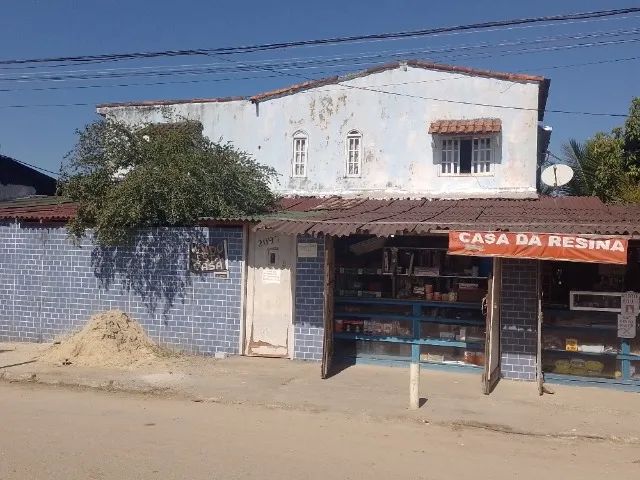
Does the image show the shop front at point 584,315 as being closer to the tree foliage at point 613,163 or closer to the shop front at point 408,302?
the shop front at point 408,302

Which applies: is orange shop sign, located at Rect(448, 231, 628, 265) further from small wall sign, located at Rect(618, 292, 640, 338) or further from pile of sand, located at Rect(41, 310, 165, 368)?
pile of sand, located at Rect(41, 310, 165, 368)

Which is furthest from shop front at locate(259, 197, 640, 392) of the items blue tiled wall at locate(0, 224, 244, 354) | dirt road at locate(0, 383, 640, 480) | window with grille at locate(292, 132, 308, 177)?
window with grille at locate(292, 132, 308, 177)

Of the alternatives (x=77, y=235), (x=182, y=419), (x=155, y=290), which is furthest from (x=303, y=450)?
(x=77, y=235)

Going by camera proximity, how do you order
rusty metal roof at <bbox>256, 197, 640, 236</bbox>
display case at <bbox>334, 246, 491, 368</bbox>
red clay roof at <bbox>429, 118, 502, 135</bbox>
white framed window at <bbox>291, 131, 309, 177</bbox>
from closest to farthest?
1. rusty metal roof at <bbox>256, 197, 640, 236</bbox>
2. display case at <bbox>334, 246, 491, 368</bbox>
3. red clay roof at <bbox>429, 118, 502, 135</bbox>
4. white framed window at <bbox>291, 131, 309, 177</bbox>

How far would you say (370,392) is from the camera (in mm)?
8914

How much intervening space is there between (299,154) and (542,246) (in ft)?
26.7

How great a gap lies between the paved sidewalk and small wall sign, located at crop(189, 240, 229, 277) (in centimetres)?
157

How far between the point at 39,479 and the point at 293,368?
5.64 metres

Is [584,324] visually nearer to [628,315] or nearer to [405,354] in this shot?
[628,315]

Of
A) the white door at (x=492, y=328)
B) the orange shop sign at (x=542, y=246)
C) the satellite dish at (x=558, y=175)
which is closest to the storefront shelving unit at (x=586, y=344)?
the white door at (x=492, y=328)

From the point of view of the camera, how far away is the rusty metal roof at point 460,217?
28.9 ft

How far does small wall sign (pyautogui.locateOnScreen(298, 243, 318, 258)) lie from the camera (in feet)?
35.9

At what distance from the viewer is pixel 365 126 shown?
1485cm

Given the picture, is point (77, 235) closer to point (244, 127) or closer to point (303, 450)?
point (244, 127)
